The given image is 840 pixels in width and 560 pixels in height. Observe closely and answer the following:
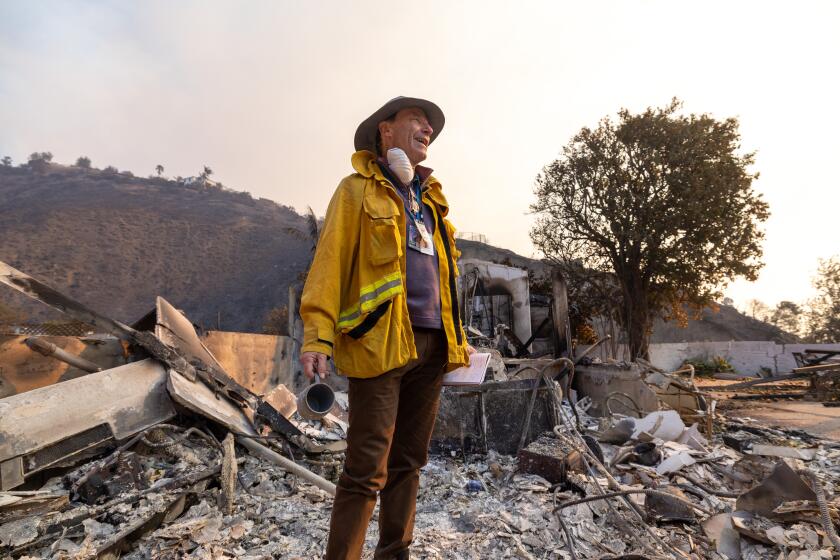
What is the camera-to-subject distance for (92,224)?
119 feet

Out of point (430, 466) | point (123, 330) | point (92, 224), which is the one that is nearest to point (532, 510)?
point (430, 466)

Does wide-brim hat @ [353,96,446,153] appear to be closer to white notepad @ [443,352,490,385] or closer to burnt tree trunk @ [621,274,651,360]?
white notepad @ [443,352,490,385]

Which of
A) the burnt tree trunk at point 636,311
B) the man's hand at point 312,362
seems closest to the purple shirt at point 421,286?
the man's hand at point 312,362

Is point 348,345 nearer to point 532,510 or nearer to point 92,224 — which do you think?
point 532,510

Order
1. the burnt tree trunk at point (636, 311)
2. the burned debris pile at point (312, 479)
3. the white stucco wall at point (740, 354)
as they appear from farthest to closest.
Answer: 1. the white stucco wall at point (740, 354)
2. the burnt tree trunk at point (636, 311)
3. the burned debris pile at point (312, 479)

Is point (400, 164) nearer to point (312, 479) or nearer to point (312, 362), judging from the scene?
point (312, 362)

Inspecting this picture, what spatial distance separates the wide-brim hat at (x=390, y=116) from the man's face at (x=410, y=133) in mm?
26

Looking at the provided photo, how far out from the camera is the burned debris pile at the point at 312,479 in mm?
2367

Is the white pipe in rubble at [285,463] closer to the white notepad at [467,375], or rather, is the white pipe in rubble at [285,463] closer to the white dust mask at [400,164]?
the white notepad at [467,375]

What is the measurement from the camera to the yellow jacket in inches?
65.4

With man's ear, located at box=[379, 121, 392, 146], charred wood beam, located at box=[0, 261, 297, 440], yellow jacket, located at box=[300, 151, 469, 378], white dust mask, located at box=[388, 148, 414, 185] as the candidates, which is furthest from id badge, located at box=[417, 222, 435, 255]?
charred wood beam, located at box=[0, 261, 297, 440]

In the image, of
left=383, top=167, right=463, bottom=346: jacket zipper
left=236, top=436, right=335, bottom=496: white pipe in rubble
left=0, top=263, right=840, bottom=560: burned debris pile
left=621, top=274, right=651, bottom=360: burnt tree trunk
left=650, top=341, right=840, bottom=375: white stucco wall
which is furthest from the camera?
left=650, top=341, right=840, bottom=375: white stucco wall

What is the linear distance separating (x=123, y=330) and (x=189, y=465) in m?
1.27

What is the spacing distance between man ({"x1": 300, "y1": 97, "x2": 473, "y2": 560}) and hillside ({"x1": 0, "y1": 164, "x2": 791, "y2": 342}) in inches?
842
